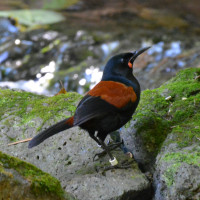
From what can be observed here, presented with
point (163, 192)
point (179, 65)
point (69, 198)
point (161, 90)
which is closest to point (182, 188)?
point (163, 192)

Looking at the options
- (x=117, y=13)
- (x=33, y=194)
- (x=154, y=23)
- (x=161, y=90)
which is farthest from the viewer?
(x=117, y=13)

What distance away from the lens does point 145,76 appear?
7535 millimetres

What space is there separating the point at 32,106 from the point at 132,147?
1416 millimetres

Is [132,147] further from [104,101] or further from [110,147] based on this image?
[104,101]

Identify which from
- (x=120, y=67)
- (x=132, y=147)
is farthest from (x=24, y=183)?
(x=120, y=67)

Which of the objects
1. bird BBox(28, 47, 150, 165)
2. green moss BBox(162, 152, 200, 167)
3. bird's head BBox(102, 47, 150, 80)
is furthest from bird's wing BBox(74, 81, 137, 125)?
green moss BBox(162, 152, 200, 167)

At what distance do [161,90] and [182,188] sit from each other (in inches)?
68.3

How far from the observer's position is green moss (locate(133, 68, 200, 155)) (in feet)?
10.2

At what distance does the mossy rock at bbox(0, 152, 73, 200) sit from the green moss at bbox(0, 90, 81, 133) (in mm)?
1290

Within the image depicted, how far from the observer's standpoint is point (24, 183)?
2.18 m

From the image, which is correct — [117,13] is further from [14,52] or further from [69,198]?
[69,198]

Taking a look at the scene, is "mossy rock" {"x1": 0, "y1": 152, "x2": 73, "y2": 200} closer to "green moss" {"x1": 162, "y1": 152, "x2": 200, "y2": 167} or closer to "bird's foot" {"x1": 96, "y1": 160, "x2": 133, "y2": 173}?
"bird's foot" {"x1": 96, "y1": 160, "x2": 133, "y2": 173}

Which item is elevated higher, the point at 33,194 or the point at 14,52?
the point at 33,194

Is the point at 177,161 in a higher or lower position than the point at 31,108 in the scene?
higher
